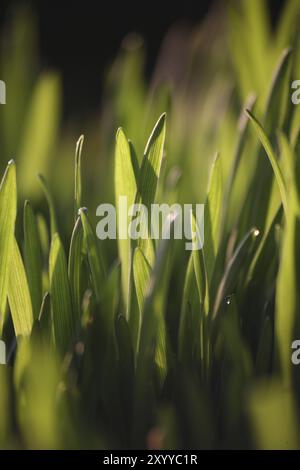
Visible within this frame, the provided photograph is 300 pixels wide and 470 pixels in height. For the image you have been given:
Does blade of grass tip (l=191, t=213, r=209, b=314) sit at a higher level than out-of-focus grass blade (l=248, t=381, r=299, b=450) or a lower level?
higher

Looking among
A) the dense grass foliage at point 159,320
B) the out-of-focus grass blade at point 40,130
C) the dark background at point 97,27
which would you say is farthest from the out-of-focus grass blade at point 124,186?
the dark background at point 97,27

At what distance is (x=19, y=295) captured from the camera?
347mm

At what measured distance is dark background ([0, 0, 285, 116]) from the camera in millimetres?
1374

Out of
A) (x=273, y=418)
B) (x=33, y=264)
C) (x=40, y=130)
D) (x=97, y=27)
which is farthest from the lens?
(x=97, y=27)

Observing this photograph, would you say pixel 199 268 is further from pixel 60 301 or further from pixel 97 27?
pixel 97 27

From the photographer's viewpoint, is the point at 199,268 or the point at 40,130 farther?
the point at 40,130

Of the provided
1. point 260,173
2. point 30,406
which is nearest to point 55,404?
point 30,406

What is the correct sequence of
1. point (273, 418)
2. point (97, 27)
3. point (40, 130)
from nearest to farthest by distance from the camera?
1. point (273, 418)
2. point (40, 130)
3. point (97, 27)

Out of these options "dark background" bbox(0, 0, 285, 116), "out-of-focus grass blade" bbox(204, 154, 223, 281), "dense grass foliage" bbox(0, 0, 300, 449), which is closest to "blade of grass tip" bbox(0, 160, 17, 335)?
"dense grass foliage" bbox(0, 0, 300, 449)

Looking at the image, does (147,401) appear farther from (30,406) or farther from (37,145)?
(37,145)

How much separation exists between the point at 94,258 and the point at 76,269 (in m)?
0.01

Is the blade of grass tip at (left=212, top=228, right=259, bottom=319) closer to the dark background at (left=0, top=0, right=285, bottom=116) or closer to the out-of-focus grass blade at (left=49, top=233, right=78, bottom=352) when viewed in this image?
the out-of-focus grass blade at (left=49, top=233, right=78, bottom=352)

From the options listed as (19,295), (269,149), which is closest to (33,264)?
(19,295)

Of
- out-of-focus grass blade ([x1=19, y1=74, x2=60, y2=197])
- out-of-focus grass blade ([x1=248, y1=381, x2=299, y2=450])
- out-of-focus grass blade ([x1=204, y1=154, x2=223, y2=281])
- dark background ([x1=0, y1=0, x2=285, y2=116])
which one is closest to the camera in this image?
out-of-focus grass blade ([x1=248, y1=381, x2=299, y2=450])
